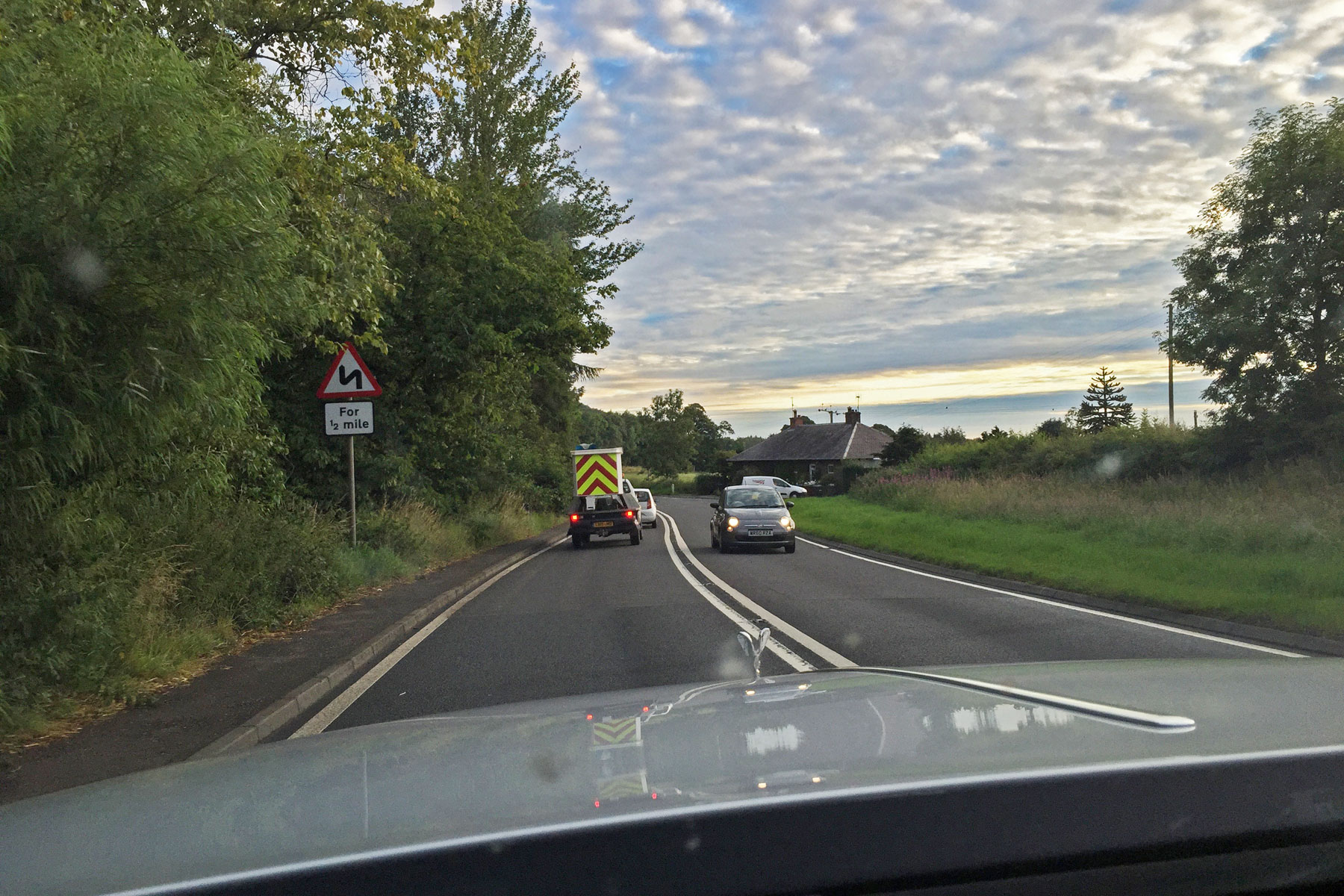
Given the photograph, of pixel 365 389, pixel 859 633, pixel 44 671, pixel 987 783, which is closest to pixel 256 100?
pixel 365 389

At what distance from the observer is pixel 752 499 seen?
75.9ft

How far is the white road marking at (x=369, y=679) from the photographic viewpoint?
6.47 m

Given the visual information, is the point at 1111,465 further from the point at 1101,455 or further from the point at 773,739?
the point at 773,739

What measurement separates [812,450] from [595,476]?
6277 centimetres

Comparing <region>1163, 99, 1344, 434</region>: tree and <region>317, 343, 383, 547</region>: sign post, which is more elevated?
<region>1163, 99, 1344, 434</region>: tree

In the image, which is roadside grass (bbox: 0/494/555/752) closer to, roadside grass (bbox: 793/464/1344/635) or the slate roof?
roadside grass (bbox: 793/464/1344/635)

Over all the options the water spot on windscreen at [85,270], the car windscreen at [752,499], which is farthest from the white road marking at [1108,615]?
the water spot on windscreen at [85,270]

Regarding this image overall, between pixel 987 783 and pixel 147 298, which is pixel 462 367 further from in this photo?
pixel 987 783

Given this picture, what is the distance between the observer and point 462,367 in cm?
1988

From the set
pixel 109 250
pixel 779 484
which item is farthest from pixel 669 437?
pixel 109 250

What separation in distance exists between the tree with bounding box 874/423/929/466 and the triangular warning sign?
50.1 meters

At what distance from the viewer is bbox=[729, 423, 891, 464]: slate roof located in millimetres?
85375

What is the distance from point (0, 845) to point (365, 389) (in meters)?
11.8

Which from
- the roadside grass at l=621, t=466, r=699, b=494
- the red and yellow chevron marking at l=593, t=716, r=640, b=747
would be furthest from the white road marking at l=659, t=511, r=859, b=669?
the roadside grass at l=621, t=466, r=699, b=494
